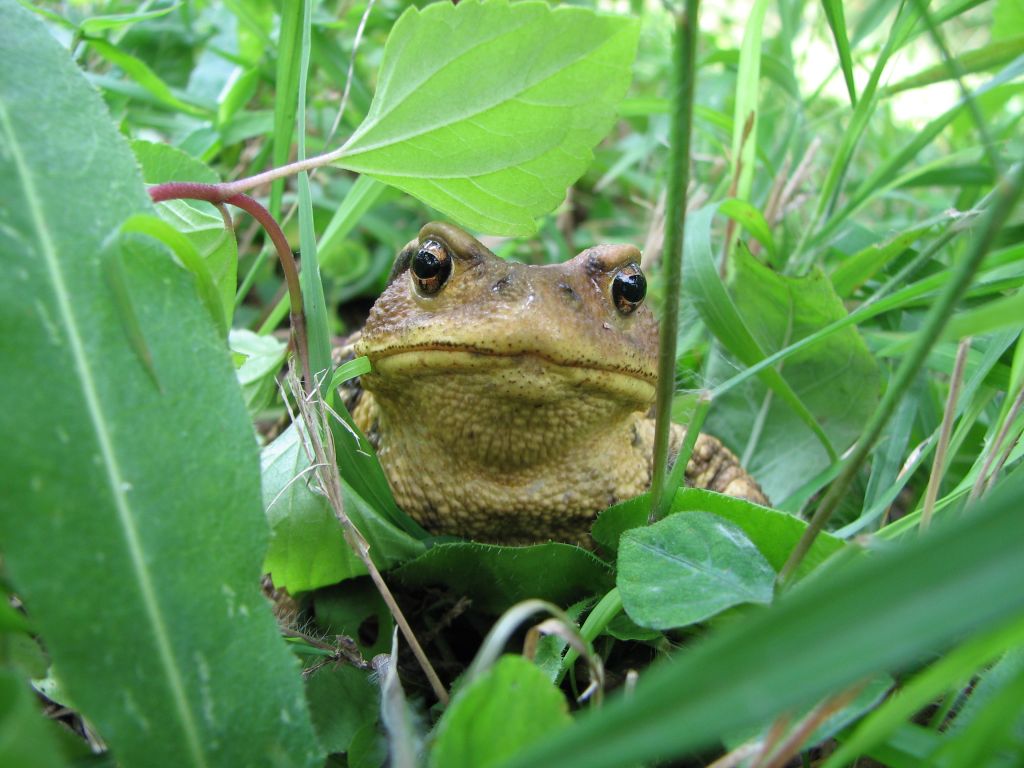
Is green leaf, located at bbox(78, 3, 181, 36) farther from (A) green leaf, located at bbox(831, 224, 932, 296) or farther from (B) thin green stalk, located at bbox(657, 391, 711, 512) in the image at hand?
(A) green leaf, located at bbox(831, 224, 932, 296)

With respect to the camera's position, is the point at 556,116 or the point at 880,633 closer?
the point at 880,633

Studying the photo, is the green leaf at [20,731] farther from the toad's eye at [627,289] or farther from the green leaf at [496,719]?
the toad's eye at [627,289]

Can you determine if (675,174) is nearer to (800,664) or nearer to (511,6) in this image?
(511,6)

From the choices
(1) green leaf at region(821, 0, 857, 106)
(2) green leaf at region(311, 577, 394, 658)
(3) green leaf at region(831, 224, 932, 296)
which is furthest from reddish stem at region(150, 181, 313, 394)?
(3) green leaf at region(831, 224, 932, 296)

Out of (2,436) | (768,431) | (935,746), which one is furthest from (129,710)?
(768,431)

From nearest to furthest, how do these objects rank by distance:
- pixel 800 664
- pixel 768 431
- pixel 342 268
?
pixel 800 664
pixel 768 431
pixel 342 268

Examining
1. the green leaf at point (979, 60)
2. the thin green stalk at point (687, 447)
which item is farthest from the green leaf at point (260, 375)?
the green leaf at point (979, 60)

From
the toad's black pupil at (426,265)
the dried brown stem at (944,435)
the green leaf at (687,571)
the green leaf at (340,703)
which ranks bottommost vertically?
the green leaf at (340,703)
